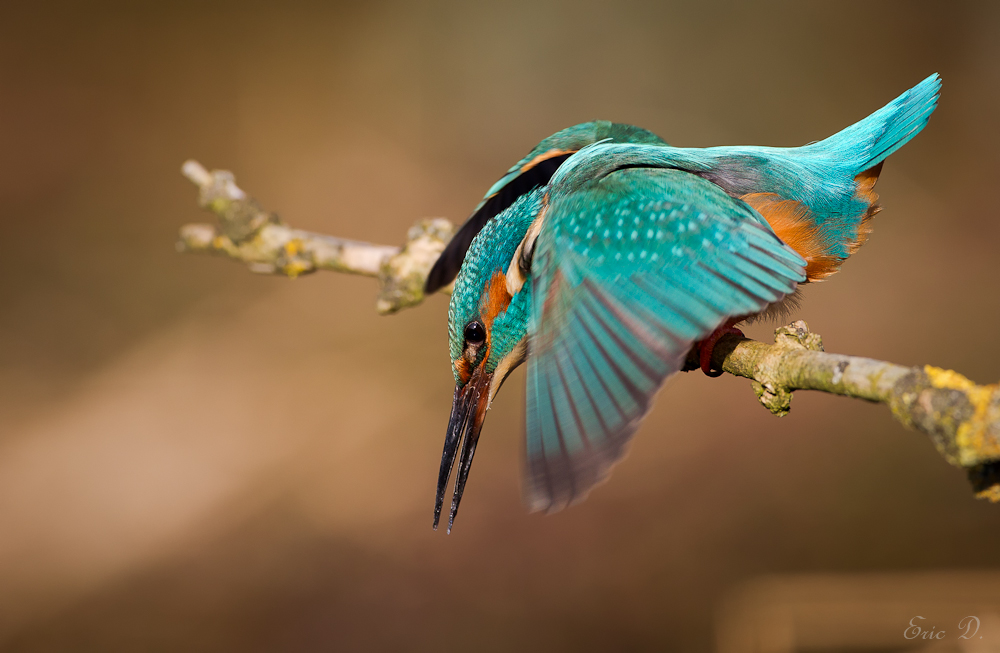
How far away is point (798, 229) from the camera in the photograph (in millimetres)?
1542

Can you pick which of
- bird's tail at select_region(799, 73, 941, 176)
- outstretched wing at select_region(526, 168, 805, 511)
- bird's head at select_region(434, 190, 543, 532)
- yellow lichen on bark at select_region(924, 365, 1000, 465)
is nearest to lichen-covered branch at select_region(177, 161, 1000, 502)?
yellow lichen on bark at select_region(924, 365, 1000, 465)

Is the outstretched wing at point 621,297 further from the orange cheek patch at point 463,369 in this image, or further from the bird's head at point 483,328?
the orange cheek patch at point 463,369

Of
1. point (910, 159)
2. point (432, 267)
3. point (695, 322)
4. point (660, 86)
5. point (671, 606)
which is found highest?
point (660, 86)

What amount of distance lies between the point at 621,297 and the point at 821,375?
0.32m

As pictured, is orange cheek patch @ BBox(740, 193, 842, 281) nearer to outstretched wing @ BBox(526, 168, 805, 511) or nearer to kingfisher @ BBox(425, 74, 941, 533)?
kingfisher @ BBox(425, 74, 941, 533)

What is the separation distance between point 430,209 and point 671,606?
2.38 metres

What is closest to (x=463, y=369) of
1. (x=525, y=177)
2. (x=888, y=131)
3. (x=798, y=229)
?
(x=525, y=177)

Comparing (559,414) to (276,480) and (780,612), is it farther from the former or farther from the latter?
(276,480)

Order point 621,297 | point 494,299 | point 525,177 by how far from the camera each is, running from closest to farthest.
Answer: point 621,297
point 494,299
point 525,177

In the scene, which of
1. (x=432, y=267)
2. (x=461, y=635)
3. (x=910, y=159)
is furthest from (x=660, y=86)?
(x=461, y=635)

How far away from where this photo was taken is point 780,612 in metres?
3.07

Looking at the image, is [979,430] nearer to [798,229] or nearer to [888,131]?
[798,229]

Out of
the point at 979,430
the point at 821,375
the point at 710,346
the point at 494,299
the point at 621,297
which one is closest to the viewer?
the point at 979,430

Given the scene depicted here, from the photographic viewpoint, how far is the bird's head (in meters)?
1.51
